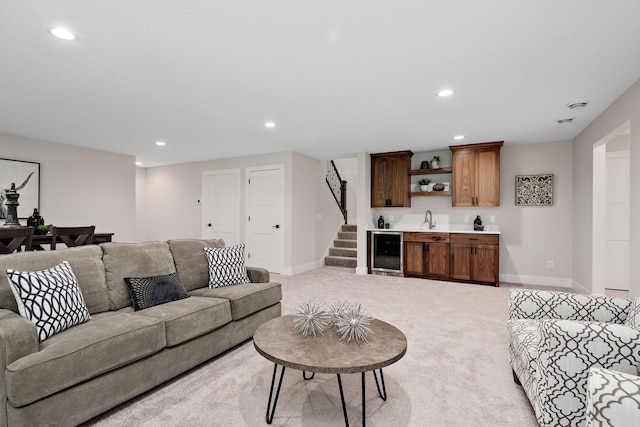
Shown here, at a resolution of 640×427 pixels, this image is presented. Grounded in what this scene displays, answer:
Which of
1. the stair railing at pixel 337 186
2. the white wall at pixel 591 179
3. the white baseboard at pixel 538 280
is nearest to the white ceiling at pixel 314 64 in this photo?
the white wall at pixel 591 179

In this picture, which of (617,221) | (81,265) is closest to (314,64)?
(81,265)

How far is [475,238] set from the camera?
532cm

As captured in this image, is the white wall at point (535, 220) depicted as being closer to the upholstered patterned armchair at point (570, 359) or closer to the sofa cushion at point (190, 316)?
the upholstered patterned armchair at point (570, 359)

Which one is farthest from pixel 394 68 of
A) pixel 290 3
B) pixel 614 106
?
pixel 614 106

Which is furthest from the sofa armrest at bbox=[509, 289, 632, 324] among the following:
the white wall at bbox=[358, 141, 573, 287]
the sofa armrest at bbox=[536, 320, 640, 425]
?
the white wall at bbox=[358, 141, 573, 287]

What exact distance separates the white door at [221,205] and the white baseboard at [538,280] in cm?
532

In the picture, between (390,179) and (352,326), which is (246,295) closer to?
(352,326)

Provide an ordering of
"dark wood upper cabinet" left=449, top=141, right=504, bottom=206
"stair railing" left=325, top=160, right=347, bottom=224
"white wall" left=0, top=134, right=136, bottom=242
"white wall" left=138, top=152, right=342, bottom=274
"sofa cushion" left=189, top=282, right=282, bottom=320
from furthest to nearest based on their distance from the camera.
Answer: "stair railing" left=325, top=160, right=347, bottom=224
"white wall" left=138, top=152, right=342, bottom=274
"dark wood upper cabinet" left=449, top=141, right=504, bottom=206
"white wall" left=0, top=134, right=136, bottom=242
"sofa cushion" left=189, top=282, right=282, bottom=320

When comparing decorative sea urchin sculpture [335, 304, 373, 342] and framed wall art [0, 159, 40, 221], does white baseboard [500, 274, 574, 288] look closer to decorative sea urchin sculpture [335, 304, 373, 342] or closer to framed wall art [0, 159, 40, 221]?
decorative sea urchin sculpture [335, 304, 373, 342]

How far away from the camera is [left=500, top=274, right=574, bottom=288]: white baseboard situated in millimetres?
5266

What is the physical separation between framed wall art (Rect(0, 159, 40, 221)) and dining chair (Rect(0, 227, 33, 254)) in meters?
2.47

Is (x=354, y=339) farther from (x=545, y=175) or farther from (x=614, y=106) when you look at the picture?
(x=545, y=175)

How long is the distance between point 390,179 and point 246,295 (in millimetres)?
4248

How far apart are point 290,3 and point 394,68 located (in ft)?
3.76
